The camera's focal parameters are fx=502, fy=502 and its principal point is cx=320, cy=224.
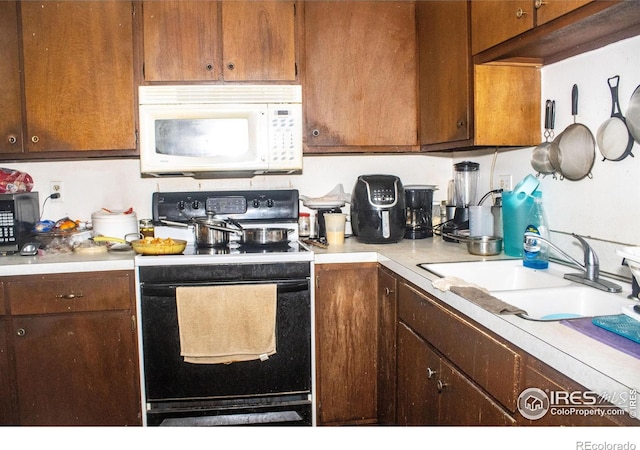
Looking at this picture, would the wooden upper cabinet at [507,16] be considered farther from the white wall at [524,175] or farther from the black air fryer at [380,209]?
the black air fryer at [380,209]

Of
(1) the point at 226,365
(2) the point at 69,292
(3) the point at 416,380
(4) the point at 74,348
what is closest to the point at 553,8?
(3) the point at 416,380

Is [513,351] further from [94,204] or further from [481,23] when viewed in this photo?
[94,204]

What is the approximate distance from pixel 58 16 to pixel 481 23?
188cm

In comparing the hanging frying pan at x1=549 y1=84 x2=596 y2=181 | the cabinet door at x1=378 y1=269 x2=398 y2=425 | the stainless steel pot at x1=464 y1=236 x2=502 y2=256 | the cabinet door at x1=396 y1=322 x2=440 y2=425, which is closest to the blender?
the stainless steel pot at x1=464 y1=236 x2=502 y2=256

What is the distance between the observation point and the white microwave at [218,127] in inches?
90.7

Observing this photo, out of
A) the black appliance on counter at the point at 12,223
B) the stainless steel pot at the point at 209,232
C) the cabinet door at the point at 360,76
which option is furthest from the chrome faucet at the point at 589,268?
the black appliance on counter at the point at 12,223

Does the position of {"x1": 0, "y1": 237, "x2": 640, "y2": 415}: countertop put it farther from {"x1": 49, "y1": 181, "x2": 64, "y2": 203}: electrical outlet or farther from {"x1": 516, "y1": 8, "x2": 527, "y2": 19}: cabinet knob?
{"x1": 516, "y1": 8, "x2": 527, "y2": 19}: cabinet knob

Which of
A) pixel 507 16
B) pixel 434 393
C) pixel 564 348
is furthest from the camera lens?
pixel 507 16

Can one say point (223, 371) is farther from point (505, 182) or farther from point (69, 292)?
point (505, 182)

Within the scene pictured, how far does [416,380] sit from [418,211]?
1.06m

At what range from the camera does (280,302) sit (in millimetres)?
2133

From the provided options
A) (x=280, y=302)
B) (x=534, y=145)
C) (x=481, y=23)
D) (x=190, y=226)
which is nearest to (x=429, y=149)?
(x=534, y=145)

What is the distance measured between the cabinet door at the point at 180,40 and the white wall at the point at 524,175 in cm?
57

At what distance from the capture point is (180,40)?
2369 millimetres
